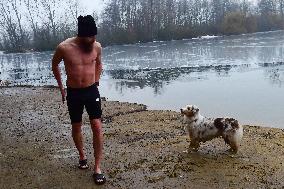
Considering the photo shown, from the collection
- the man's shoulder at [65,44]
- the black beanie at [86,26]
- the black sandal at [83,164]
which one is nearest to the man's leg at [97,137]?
the black sandal at [83,164]

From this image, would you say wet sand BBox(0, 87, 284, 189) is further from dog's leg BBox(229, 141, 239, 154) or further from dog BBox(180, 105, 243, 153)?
dog BBox(180, 105, 243, 153)

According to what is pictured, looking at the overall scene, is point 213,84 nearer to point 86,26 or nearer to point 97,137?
point 97,137

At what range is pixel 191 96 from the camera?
587 inches

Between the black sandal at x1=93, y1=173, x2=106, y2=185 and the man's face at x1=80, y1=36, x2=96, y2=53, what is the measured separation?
1668 mm

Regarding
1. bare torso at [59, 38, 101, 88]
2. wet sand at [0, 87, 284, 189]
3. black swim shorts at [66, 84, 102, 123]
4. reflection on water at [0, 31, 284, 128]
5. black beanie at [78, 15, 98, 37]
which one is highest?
black beanie at [78, 15, 98, 37]

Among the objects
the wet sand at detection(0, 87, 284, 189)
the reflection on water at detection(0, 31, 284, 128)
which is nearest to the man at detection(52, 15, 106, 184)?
the wet sand at detection(0, 87, 284, 189)

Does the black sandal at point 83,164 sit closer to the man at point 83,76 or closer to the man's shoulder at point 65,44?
the man at point 83,76

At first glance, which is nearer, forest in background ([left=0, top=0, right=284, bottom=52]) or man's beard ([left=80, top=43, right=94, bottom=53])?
man's beard ([left=80, top=43, right=94, bottom=53])

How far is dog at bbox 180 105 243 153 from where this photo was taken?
20.6 feet

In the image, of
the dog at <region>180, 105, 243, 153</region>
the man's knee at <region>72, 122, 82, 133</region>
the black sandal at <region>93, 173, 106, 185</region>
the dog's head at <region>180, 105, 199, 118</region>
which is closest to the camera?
the black sandal at <region>93, 173, 106, 185</region>

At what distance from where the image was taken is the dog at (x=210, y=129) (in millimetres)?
6293

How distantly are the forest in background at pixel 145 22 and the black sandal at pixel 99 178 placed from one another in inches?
2115

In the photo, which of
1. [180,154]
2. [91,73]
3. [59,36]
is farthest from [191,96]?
[59,36]

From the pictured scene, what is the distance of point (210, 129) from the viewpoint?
Result: 638 centimetres
